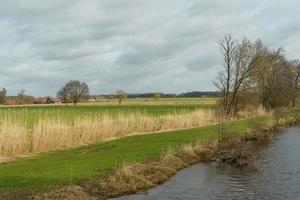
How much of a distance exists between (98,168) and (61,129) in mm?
8045

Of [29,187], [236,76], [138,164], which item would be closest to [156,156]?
[138,164]

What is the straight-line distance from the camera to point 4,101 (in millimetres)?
123625

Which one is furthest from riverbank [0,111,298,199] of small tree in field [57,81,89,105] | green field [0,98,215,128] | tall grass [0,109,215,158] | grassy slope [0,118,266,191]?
small tree in field [57,81,89,105]

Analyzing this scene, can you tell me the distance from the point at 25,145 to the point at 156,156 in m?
6.53

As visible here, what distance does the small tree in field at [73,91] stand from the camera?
13362 centimetres

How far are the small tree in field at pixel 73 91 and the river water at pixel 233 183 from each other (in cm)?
11245

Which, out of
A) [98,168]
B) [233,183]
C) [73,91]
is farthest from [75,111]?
[73,91]

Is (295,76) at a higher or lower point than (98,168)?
higher

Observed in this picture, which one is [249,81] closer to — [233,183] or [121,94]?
[233,183]

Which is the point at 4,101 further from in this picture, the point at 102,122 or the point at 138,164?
the point at 138,164

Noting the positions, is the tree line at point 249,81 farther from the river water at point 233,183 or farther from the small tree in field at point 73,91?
the small tree in field at point 73,91

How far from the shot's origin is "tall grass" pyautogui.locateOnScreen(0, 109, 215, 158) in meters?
21.8

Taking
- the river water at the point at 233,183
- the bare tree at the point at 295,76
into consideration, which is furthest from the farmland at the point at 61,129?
the bare tree at the point at 295,76

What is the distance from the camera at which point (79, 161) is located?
1888 centimetres
